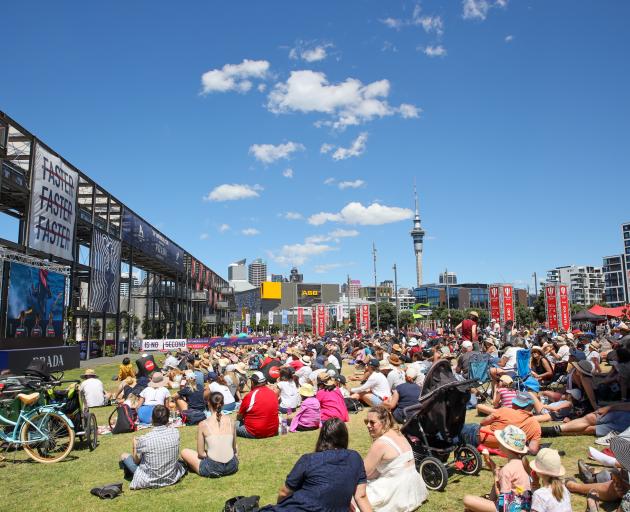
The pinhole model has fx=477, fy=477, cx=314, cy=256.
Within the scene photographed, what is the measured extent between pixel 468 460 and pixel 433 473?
26.0 inches

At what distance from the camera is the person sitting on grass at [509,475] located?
13.1 feet

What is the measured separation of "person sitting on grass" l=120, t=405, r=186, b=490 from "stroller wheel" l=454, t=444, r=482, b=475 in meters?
3.51

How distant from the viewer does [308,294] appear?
171875 mm

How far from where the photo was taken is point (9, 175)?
23578 millimetres

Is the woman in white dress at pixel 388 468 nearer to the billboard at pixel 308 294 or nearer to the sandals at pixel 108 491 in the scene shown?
the sandals at pixel 108 491

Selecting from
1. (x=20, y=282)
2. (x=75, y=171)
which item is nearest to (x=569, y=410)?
(x=20, y=282)

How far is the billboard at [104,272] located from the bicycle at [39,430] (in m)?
27.6

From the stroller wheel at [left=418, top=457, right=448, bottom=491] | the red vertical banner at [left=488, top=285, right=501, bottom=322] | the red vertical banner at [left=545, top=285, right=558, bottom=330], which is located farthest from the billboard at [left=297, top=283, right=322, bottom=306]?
the stroller wheel at [left=418, top=457, right=448, bottom=491]

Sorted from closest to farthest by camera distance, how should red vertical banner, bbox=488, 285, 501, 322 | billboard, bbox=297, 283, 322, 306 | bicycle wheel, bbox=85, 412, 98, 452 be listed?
bicycle wheel, bbox=85, 412, 98, 452, red vertical banner, bbox=488, 285, 501, 322, billboard, bbox=297, 283, 322, 306

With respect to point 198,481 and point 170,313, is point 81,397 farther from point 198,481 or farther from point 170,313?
point 170,313

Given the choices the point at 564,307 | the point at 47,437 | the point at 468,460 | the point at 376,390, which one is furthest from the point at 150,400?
the point at 564,307

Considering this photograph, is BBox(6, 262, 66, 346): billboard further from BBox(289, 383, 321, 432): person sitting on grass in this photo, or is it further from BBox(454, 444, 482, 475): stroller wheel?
BBox(454, 444, 482, 475): stroller wheel

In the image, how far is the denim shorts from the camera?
20.1 ft

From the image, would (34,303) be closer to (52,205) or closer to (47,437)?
(52,205)
